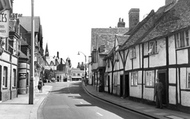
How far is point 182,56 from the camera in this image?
15422 mm

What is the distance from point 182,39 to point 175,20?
9.47 ft

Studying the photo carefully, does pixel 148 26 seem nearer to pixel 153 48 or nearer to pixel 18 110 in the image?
pixel 153 48

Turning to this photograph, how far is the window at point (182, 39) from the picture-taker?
602 inches

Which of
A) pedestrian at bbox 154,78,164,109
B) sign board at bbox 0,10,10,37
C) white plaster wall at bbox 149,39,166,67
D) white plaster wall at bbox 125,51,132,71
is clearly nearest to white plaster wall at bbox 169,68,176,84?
pedestrian at bbox 154,78,164,109

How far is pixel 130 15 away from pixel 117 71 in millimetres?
9221

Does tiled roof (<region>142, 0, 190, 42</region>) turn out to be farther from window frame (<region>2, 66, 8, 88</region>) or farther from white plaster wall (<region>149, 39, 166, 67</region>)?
window frame (<region>2, 66, 8, 88</region>)

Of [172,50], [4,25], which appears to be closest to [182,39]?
[172,50]

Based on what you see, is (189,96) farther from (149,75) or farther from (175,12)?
(175,12)

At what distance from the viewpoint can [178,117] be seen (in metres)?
13.3

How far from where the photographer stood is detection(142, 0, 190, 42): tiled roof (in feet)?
53.5

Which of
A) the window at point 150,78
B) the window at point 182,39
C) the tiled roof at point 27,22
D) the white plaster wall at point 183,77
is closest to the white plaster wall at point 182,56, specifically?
the window at point 182,39

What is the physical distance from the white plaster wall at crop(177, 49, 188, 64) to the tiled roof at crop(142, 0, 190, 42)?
1.37 m

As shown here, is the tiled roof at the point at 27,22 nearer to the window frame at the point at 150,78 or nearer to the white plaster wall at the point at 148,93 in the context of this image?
the window frame at the point at 150,78

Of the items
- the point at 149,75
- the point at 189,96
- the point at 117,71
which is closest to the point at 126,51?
the point at 117,71
